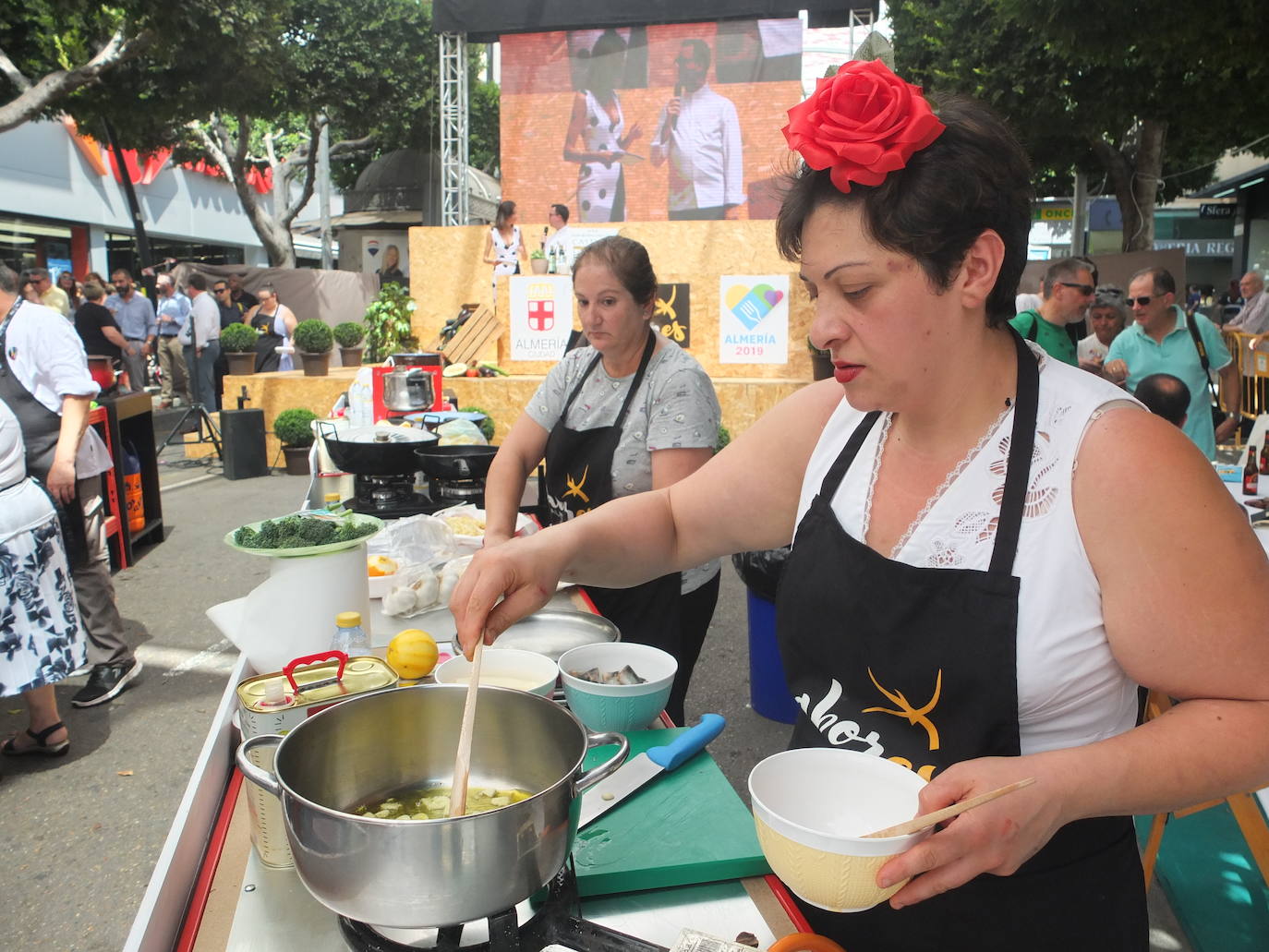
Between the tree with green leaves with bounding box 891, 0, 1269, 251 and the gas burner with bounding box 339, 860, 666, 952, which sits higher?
the tree with green leaves with bounding box 891, 0, 1269, 251

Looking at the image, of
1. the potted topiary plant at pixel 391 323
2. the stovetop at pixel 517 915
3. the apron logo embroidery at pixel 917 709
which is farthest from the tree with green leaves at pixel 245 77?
the apron logo embroidery at pixel 917 709

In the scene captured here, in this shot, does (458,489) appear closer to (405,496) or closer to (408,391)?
(405,496)

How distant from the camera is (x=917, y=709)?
4.30 ft

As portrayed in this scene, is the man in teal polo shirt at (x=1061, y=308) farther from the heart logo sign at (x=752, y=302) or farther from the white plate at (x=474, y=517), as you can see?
the heart logo sign at (x=752, y=302)

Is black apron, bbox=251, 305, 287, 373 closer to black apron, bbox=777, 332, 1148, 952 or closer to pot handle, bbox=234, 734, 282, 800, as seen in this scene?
pot handle, bbox=234, 734, 282, 800

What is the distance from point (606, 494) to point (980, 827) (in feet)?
7.07

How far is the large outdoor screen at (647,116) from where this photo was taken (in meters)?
20.5

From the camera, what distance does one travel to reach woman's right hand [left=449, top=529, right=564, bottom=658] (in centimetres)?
145

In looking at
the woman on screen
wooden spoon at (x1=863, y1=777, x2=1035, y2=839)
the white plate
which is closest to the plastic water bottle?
the white plate

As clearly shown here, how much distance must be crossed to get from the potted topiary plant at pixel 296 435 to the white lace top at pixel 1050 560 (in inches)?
360

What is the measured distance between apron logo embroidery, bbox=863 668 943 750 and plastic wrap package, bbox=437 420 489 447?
2882 millimetres

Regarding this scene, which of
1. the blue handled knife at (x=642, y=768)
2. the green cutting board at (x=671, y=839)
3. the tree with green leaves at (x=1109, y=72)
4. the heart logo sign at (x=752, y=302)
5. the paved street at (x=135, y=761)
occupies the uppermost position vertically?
the tree with green leaves at (x=1109, y=72)

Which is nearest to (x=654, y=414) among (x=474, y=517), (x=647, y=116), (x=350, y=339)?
(x=474, y=517)

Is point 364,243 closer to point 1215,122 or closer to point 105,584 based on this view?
point 1215,122
